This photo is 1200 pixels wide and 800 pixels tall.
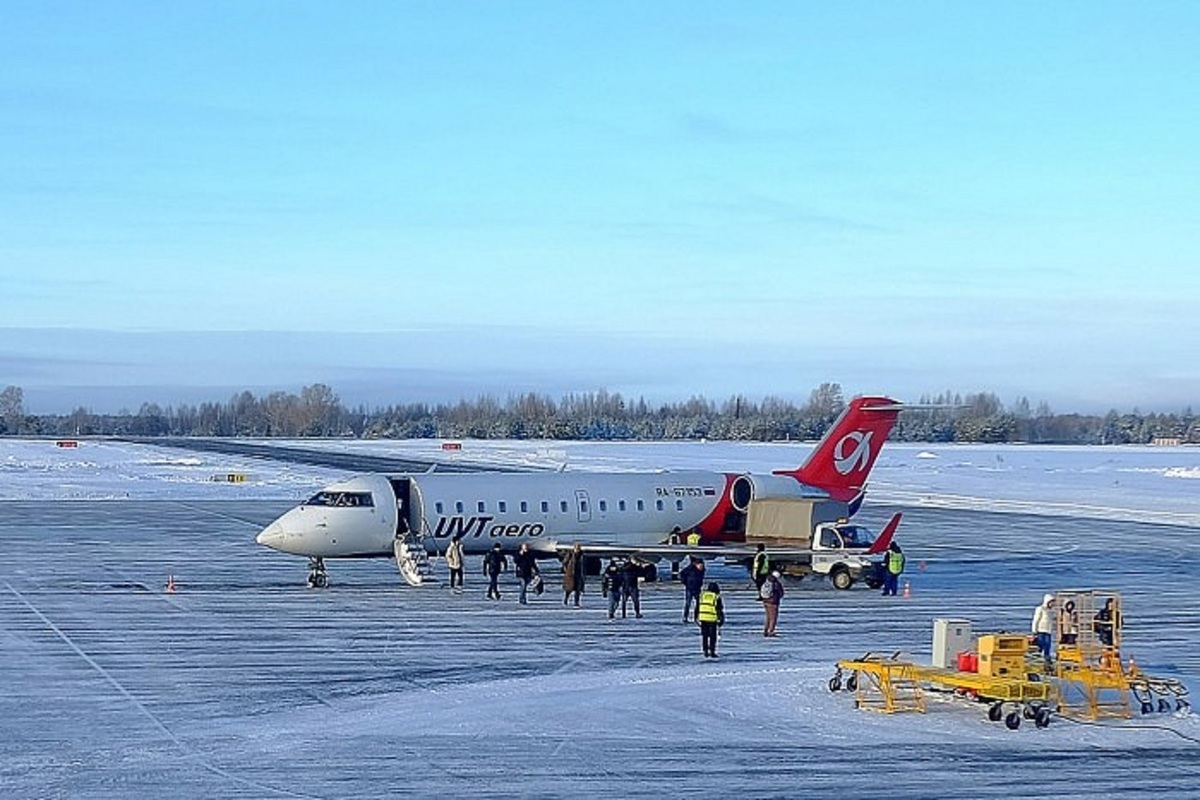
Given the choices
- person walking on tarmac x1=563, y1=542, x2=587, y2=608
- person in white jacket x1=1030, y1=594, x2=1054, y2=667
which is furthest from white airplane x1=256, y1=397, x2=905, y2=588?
person in white jacket x1=1030, y1=594, x2=1054, y2=667

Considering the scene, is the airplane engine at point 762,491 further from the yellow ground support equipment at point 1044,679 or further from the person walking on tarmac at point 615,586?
the yellow ground support equipment at point 1044,679

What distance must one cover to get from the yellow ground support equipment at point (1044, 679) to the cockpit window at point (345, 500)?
1772 cm

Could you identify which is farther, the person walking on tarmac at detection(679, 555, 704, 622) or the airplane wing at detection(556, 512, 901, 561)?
the airplane wing at detection(556, 512, 901, 561)

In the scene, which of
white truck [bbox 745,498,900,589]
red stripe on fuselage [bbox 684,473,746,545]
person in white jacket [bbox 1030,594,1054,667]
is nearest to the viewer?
person in white jacket [bbox 1030,594,1054,667]

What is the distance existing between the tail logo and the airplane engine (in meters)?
1.36

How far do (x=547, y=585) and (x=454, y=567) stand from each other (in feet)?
10.5

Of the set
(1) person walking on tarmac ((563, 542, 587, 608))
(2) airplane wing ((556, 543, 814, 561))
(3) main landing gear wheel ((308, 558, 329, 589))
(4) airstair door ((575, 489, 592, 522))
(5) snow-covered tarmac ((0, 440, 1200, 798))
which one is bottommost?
(5) snow-covered tarmac ((0, 440, 1200, 798))

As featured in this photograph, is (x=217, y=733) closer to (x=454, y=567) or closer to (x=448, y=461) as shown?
(x=454, y=567)

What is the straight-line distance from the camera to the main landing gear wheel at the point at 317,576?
38656 mm

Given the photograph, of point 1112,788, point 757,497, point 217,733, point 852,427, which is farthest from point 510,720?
point 852,427

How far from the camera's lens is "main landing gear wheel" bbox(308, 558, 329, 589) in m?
38.7

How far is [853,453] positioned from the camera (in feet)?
151

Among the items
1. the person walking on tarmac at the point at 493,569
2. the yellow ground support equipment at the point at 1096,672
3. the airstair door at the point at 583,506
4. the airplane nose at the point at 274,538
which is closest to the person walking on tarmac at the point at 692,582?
the person walking on tarmac at the point at 493,569

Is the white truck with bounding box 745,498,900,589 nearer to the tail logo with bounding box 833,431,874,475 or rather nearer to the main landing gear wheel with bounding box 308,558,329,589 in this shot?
the tail logo with bounding box 833,431,874,475
